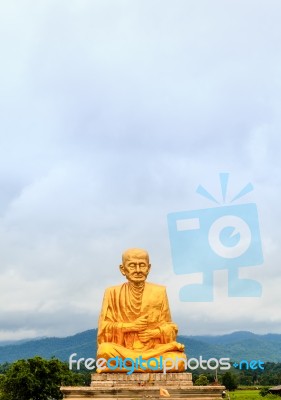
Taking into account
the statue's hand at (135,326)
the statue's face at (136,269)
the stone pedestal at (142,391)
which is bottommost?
the stone pedestal at (142,391)

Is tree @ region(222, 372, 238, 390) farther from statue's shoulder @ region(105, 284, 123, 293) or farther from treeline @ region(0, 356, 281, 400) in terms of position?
statue's shoulder @ region(105, 284, 123, 293)

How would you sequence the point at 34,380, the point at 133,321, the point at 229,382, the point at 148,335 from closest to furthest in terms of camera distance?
the point at 148,335
the point at 133,321
the point at 34,380
the point at 229,382

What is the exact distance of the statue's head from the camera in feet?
57.9

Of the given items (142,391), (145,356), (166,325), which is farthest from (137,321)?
(142,391)

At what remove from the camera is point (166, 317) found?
57.9 ft

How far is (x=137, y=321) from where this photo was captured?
56.3 feet

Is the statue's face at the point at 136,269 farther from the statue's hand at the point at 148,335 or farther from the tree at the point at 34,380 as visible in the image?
the tree at the point at 34,380

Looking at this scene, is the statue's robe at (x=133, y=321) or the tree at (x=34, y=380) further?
the tree at (x=34, y=380)

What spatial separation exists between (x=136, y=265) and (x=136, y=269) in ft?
0.41

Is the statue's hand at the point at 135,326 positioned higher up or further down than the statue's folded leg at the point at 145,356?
higher up

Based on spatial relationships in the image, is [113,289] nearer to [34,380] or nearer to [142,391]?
[142,391]

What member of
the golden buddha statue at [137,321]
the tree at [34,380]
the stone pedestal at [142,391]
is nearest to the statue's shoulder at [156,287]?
the golden buddha statue at [137,321]

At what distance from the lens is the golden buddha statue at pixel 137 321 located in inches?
639

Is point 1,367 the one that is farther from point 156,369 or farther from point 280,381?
point 156,369
